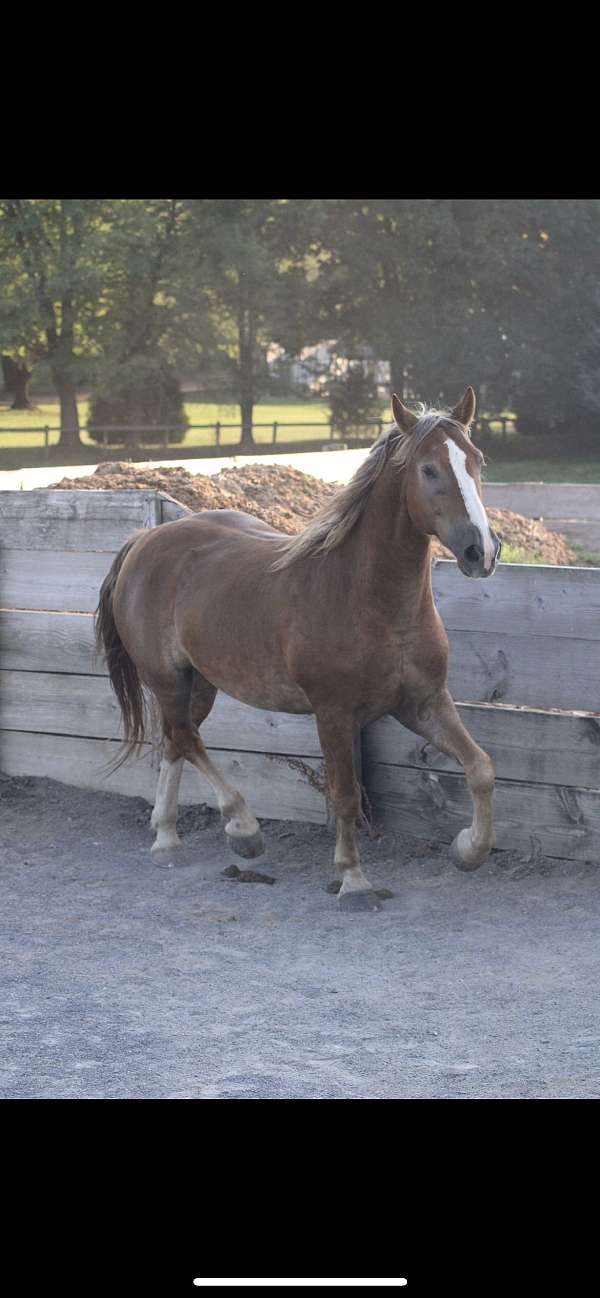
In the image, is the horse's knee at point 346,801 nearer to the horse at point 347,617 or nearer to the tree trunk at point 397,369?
the horse at point 347,617

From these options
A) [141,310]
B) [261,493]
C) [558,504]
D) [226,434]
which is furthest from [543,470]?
[261,493]

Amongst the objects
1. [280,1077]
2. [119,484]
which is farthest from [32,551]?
[280,1077]

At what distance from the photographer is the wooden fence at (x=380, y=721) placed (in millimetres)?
5555

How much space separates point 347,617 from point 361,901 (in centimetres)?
108

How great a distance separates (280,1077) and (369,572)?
6.71 ft

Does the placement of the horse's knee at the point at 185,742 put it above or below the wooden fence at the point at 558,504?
above

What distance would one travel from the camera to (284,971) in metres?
4.52

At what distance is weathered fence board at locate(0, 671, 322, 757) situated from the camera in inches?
248

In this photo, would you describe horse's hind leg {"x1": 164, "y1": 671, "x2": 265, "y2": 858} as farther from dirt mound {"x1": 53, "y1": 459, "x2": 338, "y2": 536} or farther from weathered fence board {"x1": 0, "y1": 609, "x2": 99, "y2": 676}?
dirt mound {"x1": 53, "y1": 459, "x2": 338, "y2": 536}

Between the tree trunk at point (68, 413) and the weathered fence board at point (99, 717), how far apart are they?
24.5 metres

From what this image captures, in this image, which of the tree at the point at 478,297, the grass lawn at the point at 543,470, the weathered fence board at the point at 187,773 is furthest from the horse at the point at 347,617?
the tree at the point at 478,297

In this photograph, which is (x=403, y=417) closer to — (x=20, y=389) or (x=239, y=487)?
(x=239, y=487)

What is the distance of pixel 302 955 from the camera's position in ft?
15.4

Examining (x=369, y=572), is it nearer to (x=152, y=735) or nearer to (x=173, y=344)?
(x=152, y=735)
